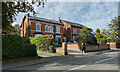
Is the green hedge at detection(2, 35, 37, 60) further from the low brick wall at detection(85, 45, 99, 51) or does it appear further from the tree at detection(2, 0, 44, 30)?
the low brick wall at detection(85, 45, 99, 51)

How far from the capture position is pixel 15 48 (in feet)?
36.0

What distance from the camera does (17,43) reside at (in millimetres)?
11312

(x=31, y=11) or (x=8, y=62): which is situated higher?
(x=31, y=11)

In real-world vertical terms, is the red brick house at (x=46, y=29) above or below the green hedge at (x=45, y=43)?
above

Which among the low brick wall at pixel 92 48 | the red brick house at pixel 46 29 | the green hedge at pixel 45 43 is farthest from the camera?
the red brick house at pixel 46 29

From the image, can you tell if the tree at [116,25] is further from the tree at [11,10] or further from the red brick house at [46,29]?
the tree at [11,10]

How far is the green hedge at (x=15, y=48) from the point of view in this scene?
397 inches

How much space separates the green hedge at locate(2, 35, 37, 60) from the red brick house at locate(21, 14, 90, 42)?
15.6m

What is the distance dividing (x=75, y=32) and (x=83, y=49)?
23207 millimetres

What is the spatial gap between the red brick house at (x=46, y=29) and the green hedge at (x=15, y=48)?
15.6m

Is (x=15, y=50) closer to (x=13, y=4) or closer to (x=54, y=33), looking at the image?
(x=13, y=4)

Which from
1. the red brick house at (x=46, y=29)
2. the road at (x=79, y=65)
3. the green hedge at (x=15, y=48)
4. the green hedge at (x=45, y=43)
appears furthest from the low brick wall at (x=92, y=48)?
the red brick house at (x=46, y=29)

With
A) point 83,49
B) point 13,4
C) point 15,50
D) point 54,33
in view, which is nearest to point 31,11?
point 13,4

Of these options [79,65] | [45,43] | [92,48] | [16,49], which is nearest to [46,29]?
[45,43]
